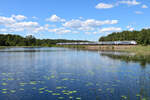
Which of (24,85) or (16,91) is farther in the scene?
(24,85)

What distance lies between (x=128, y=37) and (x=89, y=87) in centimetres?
17244

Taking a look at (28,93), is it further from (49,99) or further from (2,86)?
(2,86)

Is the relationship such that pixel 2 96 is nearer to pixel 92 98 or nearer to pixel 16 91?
pixel 16 91

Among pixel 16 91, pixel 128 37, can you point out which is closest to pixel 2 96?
pixel 16 91

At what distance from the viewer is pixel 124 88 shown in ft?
55.6

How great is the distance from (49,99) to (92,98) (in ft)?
11.9

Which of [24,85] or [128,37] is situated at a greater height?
[128,37]

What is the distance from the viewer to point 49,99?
13500 millimetres

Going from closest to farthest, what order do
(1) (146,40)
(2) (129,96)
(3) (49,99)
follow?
(3) (49,99) → (2) (129,96) → (1) (146,40)

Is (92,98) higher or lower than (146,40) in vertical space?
lower

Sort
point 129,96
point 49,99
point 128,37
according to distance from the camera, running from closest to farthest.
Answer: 1. point 49,99
2. point 129,96
3. point 128,37

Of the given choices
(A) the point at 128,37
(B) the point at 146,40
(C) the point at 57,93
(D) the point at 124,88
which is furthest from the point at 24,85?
(A) the point at 128,37

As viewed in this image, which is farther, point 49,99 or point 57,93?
point 57,93

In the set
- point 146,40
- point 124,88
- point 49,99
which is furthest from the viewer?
point 146,40
